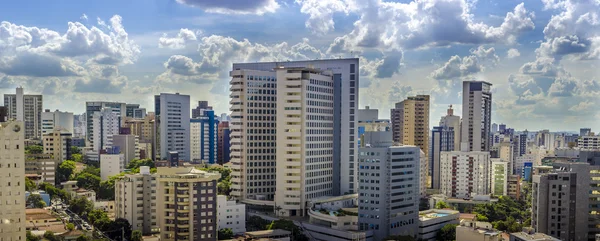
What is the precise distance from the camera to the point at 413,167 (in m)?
46.0

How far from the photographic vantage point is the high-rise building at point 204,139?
9681 cm

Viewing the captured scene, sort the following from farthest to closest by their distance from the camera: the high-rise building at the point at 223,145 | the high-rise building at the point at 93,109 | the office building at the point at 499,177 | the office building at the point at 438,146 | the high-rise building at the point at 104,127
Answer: the high-rise building at the point at 93,109 → the high-rise building at the point at 223,145 → the high-rise building at the point at 104,127 → the office building at the point at 438,146 → the office building at the point at 499,177

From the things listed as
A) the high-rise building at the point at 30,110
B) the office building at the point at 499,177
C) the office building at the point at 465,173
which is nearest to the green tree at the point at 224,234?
the office building at the point at 465,173

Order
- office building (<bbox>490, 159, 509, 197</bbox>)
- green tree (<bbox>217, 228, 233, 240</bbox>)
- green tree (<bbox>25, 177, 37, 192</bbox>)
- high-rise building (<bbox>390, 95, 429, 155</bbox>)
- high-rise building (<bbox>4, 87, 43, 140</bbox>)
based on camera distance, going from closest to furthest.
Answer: green tree (<bbox>217, 228, 233, 240</bbox>) → green tree (<bbox>25, 177, 37, 192</bbox>) → office building (<bbox>490, 159, 509, 197</bbox>) → high-rise building (<bbox>390, 95, 429, 155</bbox>) → high-rise building (<bbox>4, 87, 43, 140</bbox>)

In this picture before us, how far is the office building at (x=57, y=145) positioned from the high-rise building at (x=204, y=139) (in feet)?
83.8

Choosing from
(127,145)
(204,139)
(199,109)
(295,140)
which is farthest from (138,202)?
(199,109)

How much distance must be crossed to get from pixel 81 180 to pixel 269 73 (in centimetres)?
2481

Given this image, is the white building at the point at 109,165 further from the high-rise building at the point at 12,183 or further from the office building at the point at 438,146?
the office building at the point at 438,146

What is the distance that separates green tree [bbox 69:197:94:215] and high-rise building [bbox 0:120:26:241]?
56.9 feet

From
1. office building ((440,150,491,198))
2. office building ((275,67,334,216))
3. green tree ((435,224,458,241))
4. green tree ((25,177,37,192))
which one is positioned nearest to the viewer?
green tree ((435,224,458,241))

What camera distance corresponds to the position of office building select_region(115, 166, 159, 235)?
4406cm

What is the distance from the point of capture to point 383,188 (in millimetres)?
43125

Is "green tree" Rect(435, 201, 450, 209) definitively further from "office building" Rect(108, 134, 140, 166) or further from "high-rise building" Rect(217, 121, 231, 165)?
"high-rise building" Rect(217, 121, 231, 165)

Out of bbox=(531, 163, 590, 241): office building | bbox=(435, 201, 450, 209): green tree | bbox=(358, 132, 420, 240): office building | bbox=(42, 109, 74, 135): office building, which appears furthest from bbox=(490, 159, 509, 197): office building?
bbox=(42, 109, 74, 135): office building
